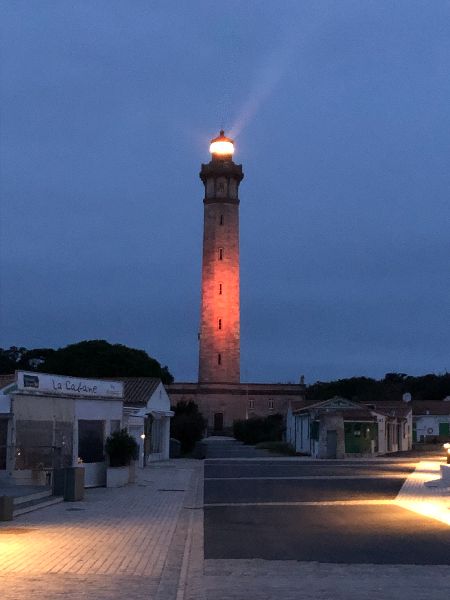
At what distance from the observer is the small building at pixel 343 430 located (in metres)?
49.3

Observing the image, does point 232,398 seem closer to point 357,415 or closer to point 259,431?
point 259,431

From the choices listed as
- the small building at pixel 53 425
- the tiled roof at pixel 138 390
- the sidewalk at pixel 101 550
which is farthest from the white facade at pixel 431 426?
the sidewalk at pixel 101 550

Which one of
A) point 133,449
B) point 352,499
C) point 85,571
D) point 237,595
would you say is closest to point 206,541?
point 85,571

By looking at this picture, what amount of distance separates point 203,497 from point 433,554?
38.8 ft

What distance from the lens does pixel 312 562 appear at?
11445 mm

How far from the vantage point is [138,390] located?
142ft

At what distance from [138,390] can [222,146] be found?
174 feet

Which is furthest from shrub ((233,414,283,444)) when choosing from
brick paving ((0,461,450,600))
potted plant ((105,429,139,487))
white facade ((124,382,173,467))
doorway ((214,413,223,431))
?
brick paving ((0,461,450,600))

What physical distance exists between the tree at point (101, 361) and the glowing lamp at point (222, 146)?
23.5m

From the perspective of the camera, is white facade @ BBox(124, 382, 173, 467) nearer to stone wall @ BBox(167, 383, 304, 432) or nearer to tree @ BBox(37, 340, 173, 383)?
tree @ BBox(37, 340, 173, 383)

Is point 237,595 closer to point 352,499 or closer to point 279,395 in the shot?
point 352,499

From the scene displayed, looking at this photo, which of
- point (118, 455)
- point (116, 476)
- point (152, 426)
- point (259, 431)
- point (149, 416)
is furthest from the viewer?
point (259, 431)

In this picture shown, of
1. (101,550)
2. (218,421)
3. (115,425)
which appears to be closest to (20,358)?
(218,421)

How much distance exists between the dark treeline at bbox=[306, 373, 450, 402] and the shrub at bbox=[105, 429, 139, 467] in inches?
3117
